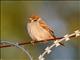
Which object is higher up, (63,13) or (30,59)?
(63,13)

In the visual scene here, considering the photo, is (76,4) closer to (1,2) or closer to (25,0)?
(25,0)

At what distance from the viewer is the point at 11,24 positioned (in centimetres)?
168

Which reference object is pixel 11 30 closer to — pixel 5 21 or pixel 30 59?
pixel 5 21

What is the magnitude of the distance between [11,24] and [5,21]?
0.04 m

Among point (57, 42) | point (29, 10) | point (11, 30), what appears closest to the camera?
point (57, 42)

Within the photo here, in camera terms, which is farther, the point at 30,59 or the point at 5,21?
the point at 5,21

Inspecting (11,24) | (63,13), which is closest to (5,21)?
(11,24)

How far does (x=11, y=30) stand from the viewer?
1639mm

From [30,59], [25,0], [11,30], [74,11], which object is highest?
[25,0]

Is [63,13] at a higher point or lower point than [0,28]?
higher

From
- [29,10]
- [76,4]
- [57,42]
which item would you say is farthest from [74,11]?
[57,42]

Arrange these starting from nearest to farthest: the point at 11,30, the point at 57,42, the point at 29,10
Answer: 1. the point at 57,42
2. the point at 11,30
3. the point at 29,10

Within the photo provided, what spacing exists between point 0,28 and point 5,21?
5 cm

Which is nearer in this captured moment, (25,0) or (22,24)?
(22,24)
